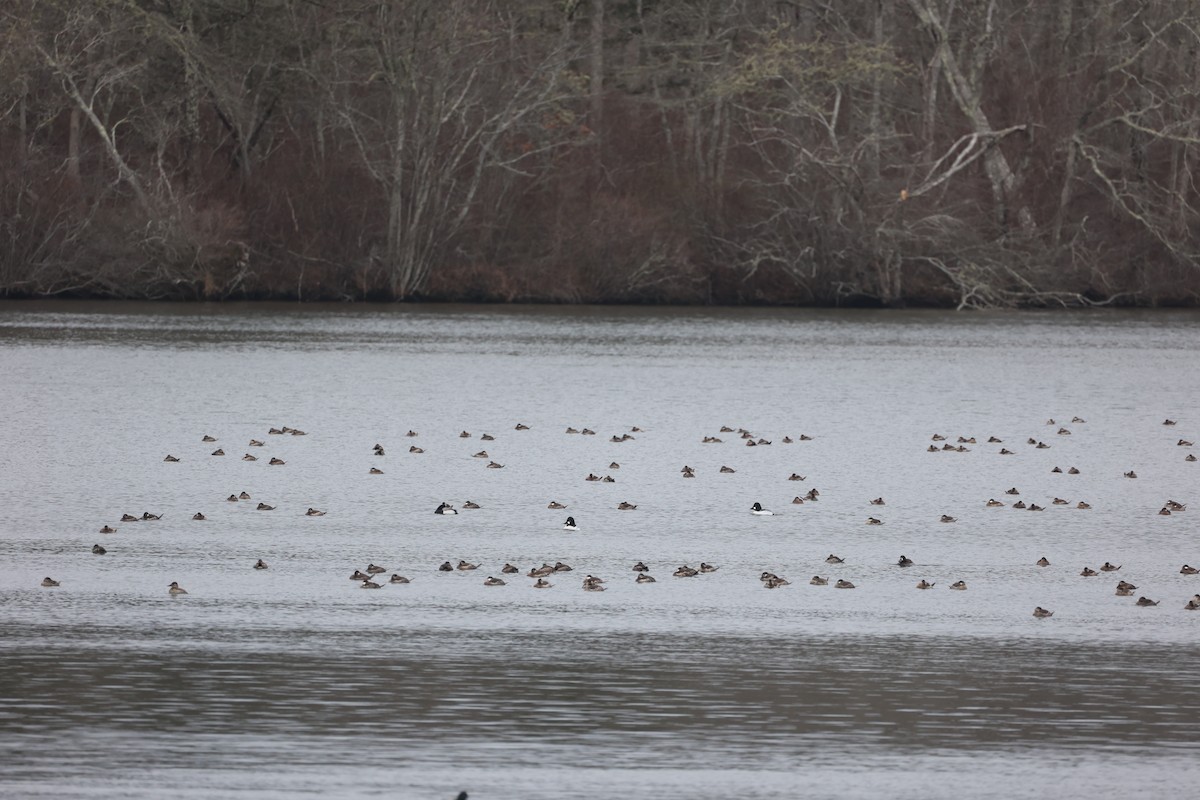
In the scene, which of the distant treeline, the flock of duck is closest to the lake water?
the flock of duck

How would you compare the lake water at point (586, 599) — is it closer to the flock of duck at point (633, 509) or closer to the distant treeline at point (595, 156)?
the flock of duck at point (633, 509)

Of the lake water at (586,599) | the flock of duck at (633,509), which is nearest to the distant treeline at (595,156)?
the lake water at (586,599)

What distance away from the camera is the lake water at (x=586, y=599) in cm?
1117

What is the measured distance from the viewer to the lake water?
36.7 feet

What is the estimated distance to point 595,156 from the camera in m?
70.9

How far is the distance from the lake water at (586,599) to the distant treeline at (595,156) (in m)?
25.6

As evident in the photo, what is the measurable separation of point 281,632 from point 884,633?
4.66 metres

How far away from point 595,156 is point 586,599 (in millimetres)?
55823

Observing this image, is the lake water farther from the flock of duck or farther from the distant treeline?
the distant treeline

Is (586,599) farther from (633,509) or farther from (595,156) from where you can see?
(595,156)

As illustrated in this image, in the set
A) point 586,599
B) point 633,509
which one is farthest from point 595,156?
point 586,599

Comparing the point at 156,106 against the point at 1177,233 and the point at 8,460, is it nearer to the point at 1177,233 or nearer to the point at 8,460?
the point at 1177,233

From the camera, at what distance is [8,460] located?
24391 millimetres

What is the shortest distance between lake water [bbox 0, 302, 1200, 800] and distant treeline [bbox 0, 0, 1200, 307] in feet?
83.8
